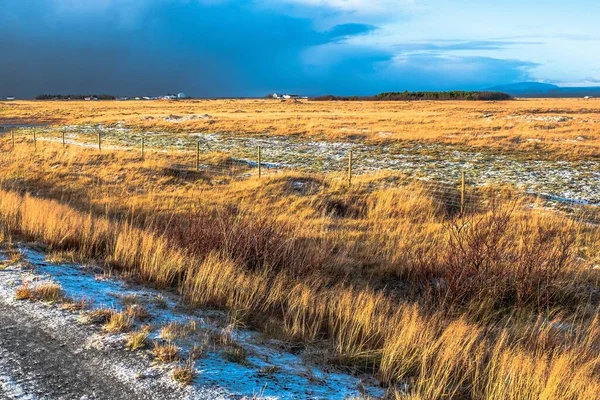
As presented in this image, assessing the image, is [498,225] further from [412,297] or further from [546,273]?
Result: [412,297]

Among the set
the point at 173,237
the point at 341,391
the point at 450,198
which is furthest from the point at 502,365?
the point at 450,198

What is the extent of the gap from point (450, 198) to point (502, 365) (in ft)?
35.6

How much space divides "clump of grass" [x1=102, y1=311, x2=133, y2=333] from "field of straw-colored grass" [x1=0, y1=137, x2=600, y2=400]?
3.26ft

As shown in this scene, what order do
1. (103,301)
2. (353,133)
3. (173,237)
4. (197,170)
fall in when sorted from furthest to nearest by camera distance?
(353,133), (197,170), (173,237), (103,301)

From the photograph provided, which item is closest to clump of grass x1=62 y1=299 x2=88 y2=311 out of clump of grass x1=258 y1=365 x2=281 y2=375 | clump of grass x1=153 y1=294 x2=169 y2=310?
clump of grass x1=153 y1=294 x2=169 y2=310

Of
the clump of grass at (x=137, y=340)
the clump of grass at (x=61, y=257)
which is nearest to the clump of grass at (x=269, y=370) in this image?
the clump of grass at (x=137, y=340)

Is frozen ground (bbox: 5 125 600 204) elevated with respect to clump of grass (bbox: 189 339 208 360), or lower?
elevated

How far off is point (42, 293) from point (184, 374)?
2.38m

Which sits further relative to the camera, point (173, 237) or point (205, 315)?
point (173, 237)

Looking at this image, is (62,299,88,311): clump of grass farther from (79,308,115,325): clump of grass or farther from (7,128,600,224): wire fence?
(7,128,600,224): wire fence

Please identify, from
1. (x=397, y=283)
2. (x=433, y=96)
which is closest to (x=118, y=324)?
(x=397, y=283)

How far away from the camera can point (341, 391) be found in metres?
3.54

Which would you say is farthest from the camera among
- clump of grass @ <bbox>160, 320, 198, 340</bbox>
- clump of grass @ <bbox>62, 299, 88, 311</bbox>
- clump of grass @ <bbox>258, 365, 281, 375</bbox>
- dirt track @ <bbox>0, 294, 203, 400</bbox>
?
clump of grass @ <bbox>62, 299, 88, 311</bbox>

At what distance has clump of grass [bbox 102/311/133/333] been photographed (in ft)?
14.1
